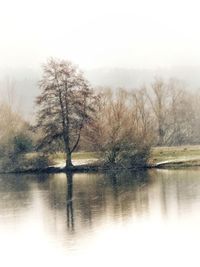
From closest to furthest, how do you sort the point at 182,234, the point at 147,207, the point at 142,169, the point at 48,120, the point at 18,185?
1. the point at 182,234
2. the point at 147,207
3. the point at 18,185
4. the point at 142,169
5. the point at 48,120

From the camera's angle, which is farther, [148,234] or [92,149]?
[92,149]

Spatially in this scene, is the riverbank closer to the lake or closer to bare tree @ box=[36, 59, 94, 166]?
bare tree @ box=[36, 59, 94, 166]

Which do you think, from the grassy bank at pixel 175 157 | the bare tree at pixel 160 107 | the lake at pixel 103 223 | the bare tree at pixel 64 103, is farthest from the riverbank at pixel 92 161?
the bare tree at pixel 160 107

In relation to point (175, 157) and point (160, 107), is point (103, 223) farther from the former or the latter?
point (160, 107)

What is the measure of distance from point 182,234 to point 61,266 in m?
6.49

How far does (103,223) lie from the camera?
3084 cm

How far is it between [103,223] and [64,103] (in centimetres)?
3936

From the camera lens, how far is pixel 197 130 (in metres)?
96.1

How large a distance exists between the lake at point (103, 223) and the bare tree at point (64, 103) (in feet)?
53.3

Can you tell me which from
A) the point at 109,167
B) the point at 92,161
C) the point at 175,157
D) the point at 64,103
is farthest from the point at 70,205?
the point at 64,103

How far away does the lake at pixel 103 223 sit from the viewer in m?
23.8

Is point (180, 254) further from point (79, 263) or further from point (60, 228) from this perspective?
point (60, 228)

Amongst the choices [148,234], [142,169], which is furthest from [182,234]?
[142,169]

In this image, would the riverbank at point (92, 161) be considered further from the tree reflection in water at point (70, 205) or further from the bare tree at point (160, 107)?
the bare tree at point (160, 107)
